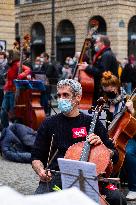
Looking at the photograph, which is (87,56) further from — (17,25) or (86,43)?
(17,25)

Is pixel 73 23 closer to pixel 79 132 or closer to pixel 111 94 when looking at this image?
pixel 111 94

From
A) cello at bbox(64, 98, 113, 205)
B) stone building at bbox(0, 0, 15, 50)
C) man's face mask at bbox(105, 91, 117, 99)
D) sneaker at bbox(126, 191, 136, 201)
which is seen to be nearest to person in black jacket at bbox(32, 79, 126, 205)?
cello at bbox(64, 98, 113, 205)

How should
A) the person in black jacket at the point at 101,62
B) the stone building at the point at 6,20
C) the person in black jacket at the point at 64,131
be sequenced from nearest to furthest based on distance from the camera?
the person in black jacket at the point at 64,131 < the person in black jacket at the point at 101,62 < the stone building at the point at 6,20

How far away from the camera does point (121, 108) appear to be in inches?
236

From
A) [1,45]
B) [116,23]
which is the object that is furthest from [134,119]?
[116,23]

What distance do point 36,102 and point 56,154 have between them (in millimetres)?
6092

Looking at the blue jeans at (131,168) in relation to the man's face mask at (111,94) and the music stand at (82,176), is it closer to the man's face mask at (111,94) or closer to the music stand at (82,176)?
the man's face mask at (111,94)

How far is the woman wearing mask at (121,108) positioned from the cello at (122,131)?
0.08 meters

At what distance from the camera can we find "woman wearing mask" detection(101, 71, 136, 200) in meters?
5.70

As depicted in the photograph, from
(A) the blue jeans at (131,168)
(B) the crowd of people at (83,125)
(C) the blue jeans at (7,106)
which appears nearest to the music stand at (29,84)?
(C) the blue jeans at (7,106)

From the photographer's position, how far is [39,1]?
38812 millimetres

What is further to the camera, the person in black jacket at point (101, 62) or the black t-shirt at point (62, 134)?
the person in black jacket at point (101, 62)

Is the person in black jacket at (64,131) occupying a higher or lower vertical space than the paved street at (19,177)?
higher

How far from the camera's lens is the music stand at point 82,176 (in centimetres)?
323
